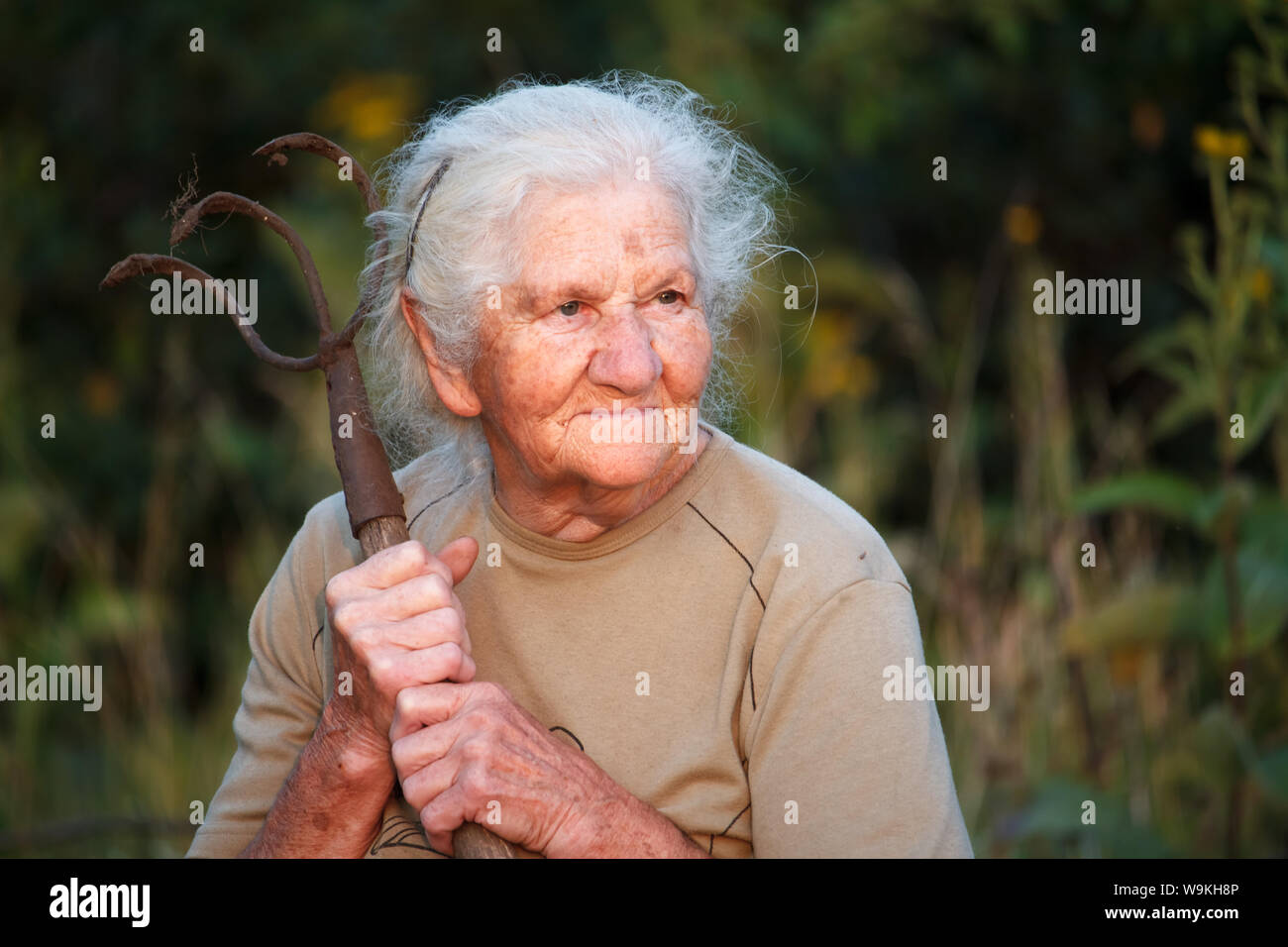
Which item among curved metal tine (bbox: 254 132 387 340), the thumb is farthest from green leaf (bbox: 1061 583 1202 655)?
curved metal tine (bbox: 254 132 387 340)

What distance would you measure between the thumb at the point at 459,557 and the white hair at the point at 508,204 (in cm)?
30

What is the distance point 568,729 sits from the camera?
198 centimetres

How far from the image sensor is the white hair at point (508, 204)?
1.96m

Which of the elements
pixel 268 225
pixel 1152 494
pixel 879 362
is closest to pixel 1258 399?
pixel 1152 494

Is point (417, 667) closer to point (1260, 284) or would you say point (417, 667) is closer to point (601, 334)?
point (601, 334)

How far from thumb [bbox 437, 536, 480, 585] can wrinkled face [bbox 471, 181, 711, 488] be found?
170 millimetres

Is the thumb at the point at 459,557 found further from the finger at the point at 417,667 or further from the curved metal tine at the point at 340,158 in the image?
the curved metal tine at the point at 340,158

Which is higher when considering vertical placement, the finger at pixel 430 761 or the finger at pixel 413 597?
the finger at pixel 413 597

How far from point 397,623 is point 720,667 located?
0.46m

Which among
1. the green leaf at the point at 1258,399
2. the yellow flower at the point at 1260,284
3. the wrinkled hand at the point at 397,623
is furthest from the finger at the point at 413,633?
the yellow flower at the point at 1260,284

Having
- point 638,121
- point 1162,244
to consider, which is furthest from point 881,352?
point 638,121

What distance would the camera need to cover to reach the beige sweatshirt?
1840mm

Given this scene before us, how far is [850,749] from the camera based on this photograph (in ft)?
6.05
